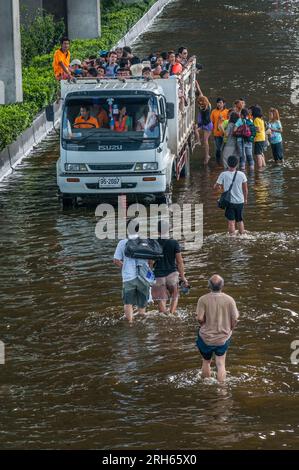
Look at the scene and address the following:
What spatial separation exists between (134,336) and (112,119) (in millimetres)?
8472

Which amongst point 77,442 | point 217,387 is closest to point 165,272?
point 217,387

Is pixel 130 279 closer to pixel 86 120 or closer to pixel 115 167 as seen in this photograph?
pixel 115 167

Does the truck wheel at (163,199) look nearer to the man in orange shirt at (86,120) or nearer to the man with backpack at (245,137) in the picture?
the man in orange shirt at (86,120)

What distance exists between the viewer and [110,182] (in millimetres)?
26984

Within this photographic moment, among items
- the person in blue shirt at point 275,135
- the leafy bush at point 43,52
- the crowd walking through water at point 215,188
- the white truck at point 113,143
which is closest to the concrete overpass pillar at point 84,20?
the leafy bush at point 43,52

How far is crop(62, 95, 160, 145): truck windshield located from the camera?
1058 inches

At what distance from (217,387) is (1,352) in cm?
331

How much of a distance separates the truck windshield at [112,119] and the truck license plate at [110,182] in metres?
0.73

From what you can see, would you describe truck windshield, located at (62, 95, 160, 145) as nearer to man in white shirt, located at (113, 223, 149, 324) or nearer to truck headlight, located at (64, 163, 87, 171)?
truck headlight, located at (64, 163, 87, 171)

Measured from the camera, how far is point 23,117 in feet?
113

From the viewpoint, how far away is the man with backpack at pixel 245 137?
29.8 m

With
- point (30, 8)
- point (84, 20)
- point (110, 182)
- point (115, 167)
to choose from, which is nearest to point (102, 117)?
point (115, 167)

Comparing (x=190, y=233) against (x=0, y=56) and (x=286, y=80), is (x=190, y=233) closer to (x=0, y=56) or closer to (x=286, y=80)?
(x=0, y=56)

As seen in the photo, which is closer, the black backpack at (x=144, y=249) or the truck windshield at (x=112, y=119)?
the black backpack at (x=144, y=249)
